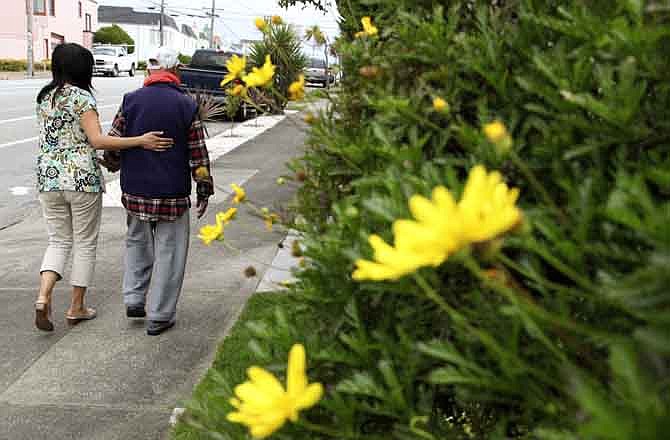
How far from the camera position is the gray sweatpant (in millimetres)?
5293

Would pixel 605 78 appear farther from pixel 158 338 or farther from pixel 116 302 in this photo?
pixel 116 302

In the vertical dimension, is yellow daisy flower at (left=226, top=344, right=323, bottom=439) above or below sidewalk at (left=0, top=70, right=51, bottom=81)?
above

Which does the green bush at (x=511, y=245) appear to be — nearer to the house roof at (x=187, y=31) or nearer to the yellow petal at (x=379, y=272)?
the yellow petal at (x=379, y=272)

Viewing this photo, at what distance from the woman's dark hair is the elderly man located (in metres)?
0.33

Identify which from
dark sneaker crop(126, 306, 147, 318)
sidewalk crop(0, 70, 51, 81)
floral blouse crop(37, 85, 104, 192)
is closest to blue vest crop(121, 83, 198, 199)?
floral blouse crop(37, 85, 104, 192)

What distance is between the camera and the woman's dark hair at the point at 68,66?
515cm

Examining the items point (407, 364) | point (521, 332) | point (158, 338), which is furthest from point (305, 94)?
point (158, 338)

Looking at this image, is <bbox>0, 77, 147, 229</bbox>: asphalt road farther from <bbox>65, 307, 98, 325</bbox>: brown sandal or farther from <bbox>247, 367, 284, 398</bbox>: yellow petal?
<bbox>247, 367, 284, 398</bbox>: yellow petal

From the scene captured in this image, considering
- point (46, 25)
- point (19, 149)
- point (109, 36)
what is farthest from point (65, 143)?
point (109, 36)

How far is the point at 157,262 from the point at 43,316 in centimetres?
80

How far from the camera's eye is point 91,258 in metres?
5.44

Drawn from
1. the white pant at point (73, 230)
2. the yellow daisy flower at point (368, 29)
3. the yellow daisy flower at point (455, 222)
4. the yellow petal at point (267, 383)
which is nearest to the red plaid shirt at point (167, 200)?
the white pant at point (73, 230)

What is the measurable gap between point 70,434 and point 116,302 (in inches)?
85.0

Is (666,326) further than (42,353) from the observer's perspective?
No
